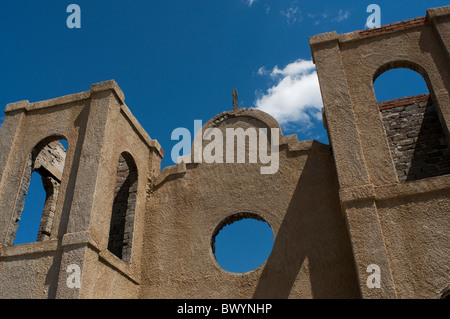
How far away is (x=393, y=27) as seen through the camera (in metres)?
7.67

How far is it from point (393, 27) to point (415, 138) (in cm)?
267

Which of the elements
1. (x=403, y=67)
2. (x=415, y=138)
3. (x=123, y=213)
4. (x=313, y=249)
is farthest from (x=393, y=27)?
(x=123, y=213)

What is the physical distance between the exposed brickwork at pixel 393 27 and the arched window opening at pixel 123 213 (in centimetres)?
503

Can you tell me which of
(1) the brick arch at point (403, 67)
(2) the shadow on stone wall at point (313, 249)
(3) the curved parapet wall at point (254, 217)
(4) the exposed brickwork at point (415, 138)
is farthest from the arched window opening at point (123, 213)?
(4) the exposed brickwork at point (415, 138)

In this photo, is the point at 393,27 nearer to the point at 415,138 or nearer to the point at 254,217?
the point at 415,138

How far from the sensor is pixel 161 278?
7504mm

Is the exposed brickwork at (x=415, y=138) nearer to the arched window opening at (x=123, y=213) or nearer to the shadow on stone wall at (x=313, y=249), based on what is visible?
the shadow on stone wall at (x=313, y=249)

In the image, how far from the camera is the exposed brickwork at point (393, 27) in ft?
24.8

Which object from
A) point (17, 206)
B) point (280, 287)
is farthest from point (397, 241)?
point (17, 206)

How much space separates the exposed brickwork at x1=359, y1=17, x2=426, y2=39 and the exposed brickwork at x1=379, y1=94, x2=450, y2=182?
2.50 m

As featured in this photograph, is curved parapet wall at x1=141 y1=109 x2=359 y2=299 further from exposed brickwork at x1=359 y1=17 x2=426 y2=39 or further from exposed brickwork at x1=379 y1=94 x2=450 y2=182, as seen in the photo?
exposed brickwork at x1=379 y1=94 x2=450 y2=182

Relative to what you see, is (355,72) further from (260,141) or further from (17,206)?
(17,206)

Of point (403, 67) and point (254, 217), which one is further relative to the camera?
point (254, 217)

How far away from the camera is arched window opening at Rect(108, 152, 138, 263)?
25.5 feet
